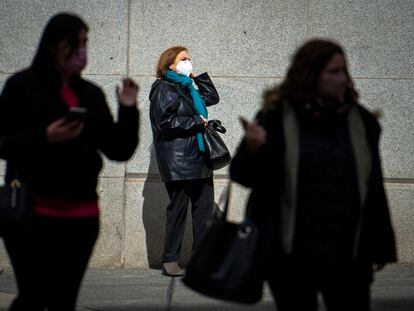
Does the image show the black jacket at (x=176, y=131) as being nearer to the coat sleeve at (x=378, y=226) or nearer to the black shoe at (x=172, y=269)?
the black shoe at (x=172, y=269)

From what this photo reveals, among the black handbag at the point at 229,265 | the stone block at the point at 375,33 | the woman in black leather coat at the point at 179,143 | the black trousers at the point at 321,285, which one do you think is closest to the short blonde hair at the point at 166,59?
the woman in black leather coat at the point at 179,143

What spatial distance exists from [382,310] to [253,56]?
2877 mm

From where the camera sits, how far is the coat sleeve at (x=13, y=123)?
12.9 feet

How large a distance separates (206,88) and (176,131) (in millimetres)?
440

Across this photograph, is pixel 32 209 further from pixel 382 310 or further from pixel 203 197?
pixel 203 197

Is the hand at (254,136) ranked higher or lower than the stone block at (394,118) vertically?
higher

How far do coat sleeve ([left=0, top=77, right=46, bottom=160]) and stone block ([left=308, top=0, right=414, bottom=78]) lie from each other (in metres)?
4.81

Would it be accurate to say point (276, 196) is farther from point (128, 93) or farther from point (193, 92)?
point (193, 92)

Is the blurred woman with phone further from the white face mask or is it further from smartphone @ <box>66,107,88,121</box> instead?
the white face mask

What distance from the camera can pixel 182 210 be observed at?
7852 mm

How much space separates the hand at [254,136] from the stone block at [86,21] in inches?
182

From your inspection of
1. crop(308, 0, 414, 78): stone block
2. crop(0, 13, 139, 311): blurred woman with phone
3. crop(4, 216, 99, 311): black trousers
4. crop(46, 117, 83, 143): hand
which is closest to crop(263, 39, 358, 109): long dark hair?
crop(0, 13, 139, 311): blurred woman with phone

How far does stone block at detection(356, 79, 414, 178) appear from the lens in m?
8.51

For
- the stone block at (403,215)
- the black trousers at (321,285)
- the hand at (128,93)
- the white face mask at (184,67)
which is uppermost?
the hand at (128,93)
